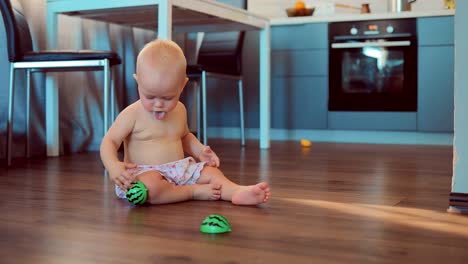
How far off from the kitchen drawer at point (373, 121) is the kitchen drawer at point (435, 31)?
519 mm

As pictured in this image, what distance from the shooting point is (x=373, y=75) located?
15.0 feet

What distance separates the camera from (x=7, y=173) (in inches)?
91.1

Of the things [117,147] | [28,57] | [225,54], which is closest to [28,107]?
[28,57]

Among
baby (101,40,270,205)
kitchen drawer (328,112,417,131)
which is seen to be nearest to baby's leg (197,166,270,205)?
baby (101,40,270,205)

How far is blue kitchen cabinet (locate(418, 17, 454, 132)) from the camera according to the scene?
169 inches

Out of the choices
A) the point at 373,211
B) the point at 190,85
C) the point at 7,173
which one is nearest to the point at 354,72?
the point at 190,85

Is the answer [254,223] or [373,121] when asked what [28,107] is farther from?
[373,121]

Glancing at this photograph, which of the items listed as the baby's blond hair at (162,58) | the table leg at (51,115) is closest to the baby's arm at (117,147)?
the baby's blond hair at (162,58)

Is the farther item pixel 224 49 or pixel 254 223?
pixel 224 49

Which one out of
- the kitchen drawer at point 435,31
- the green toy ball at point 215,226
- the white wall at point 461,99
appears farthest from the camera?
the kitchen drawer at point 435,31

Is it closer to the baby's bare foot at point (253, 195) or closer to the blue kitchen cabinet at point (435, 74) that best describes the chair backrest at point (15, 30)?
the baby's bare foot at point (253, 195)

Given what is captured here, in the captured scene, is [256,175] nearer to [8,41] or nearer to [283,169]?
[283,169]

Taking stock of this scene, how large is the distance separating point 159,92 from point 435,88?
3.20 m

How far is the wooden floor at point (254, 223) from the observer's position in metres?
1.04
